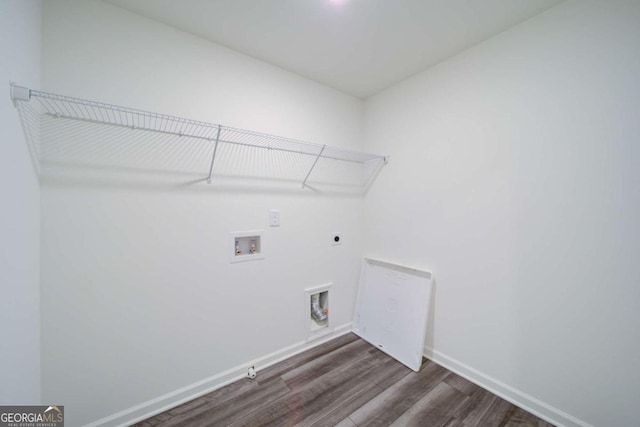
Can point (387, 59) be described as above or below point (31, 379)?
above

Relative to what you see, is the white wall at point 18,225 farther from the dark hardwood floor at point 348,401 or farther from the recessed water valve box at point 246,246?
the recessed water valve box at point 246,246

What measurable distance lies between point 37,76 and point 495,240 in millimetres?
2705

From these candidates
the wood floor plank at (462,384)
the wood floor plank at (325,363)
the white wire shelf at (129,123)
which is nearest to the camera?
the white wire shelf at (129,123)

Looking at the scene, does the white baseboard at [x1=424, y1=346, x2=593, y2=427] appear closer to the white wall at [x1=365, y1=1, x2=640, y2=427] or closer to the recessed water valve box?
the white wall at [x1=365, y1=1, x2=640, y2=427]

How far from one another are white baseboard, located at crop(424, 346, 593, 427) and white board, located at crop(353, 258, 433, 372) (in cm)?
22

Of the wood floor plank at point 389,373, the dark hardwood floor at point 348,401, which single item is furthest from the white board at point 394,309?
the dark hardwood floor at point 348,401

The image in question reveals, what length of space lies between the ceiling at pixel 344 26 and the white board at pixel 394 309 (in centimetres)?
173

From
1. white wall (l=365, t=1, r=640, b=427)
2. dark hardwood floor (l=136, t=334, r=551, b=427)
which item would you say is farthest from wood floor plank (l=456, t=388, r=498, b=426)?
white wall (l=365, t=1, r=640, b=427)

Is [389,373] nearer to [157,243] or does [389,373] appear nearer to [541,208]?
[541,208]

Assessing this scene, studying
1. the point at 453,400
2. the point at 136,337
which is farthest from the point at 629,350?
the point at 136,337

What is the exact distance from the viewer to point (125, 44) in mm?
1270

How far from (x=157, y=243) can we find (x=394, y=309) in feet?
6.31

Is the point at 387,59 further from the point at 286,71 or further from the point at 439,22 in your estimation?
the point at 286,71

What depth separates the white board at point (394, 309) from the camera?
1.82 m
